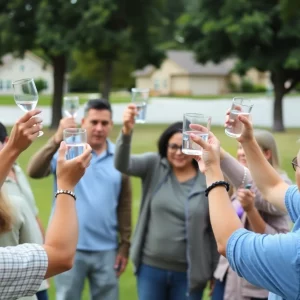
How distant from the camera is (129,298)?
240 inches

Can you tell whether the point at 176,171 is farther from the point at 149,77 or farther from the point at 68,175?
the point at 149,77

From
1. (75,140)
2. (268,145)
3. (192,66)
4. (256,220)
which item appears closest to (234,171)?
(256,220)

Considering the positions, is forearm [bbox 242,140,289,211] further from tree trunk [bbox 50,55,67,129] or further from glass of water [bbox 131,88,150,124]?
tree trunk [bbox 50,55,67,129]

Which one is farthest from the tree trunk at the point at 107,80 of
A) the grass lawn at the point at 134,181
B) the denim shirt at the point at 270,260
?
the denim shirt at the point at 270,260

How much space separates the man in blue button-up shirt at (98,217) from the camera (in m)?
4.65

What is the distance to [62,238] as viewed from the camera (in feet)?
7.23

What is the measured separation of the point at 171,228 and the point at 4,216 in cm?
183

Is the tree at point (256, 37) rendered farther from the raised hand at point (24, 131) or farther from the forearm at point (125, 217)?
the raised hand at point (24, 131)

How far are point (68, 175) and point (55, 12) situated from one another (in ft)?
89.9

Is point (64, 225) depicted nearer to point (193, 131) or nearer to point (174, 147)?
point (193, 131)

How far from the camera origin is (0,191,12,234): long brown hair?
2889 millimetres

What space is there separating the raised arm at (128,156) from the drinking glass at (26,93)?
1.42 metres

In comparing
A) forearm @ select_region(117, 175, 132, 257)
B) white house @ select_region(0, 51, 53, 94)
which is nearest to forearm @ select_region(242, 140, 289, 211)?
forearm @ select_region(117, 175, 132, 257)

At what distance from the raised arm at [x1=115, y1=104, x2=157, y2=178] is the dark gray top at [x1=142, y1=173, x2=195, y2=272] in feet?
0.88
